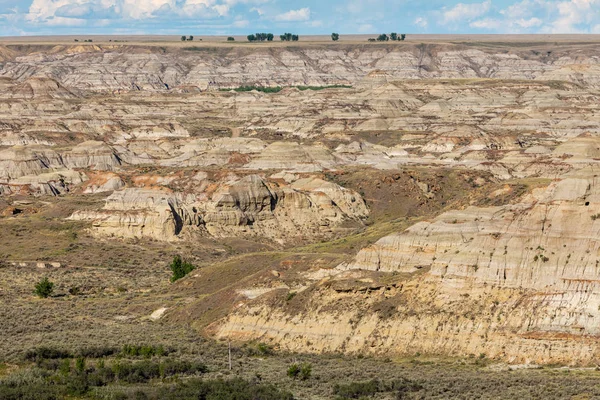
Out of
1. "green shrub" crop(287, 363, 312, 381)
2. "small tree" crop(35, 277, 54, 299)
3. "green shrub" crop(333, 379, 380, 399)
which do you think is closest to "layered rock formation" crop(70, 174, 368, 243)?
"small tree" crop(35, 277, 54, 299)

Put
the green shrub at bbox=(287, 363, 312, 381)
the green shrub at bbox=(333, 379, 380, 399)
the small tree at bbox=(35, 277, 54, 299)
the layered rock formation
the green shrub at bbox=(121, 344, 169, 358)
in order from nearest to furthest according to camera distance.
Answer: the green shrub at bbox=(333, 379, 380, 399) → the green shrub at bbox=(287, 363, 312, 381) → the green shrub at bbox=(121, 344, 169, 358) → the small tree at bbox=(35, 277, 54, 299) → the layered rock formation

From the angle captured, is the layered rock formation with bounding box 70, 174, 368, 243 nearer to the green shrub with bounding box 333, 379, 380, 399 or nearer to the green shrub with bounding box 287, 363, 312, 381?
the green shrub with bounding box 287, 363, 312, 381

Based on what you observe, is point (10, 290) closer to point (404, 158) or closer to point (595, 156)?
point (595, 156)

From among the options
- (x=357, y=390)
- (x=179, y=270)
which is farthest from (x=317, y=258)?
(x=357, y=390)

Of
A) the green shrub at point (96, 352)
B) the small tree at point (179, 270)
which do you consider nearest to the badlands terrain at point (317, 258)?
the small tree at point (179, 270)

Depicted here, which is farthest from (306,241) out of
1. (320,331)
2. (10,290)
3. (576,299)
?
(576,299)

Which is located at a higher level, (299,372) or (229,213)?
(299,372)

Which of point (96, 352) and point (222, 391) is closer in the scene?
point (222, 391)

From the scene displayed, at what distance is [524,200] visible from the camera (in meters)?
61.3

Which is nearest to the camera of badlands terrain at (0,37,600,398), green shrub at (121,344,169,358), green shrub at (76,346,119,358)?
badlands terrain at (0,37,600,398)

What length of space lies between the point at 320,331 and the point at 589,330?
44.9 ft

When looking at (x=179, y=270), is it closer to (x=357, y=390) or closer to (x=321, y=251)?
(x=321, y=251)

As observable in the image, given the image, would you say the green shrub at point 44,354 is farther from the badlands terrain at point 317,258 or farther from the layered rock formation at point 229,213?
the layered rock formation at point 229,213

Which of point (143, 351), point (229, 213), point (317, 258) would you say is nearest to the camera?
point (143, 351)
